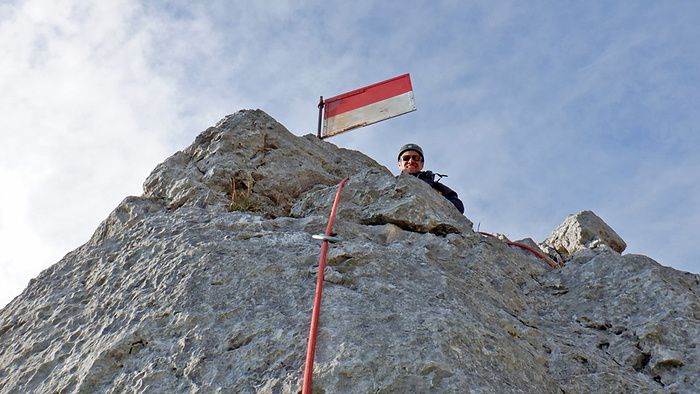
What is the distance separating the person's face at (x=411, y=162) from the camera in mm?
6328

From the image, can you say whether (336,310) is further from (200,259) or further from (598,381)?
(598,381)

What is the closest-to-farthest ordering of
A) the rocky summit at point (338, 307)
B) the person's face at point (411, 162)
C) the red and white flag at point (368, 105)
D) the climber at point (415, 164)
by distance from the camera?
the rocky summit at point (338, 307)
the climber at point (415, 164)
the person's face at point (411, 162)
the red and white flag at point (368, 105)

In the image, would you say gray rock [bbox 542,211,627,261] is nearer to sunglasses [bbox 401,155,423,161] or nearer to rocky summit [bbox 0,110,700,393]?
rocky summit [bbox 0,110,700,393]

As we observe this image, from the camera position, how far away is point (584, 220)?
580 centimetres

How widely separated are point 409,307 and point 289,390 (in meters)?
0.85

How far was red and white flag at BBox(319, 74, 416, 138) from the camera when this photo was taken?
7.04 m

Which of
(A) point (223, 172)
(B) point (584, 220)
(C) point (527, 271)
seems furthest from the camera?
(B) point (584, 220)

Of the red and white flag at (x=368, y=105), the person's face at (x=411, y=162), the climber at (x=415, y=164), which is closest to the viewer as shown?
the climber at (x=415, y=164)

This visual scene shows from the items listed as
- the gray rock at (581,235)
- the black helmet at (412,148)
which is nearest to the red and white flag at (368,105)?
the black helmet at (412,148)

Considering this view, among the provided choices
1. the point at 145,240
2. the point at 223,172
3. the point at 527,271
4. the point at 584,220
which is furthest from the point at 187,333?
→ the point at 584,220

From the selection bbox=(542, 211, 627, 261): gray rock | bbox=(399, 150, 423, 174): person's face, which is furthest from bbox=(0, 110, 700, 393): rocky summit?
bbox=(399, 150, 423, 174): person's face

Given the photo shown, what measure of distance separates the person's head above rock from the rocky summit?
161 cm

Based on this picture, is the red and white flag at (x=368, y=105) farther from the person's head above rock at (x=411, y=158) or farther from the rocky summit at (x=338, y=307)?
the rocky summit at (x=338, y=307)

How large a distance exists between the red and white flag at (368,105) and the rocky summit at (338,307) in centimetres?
239
